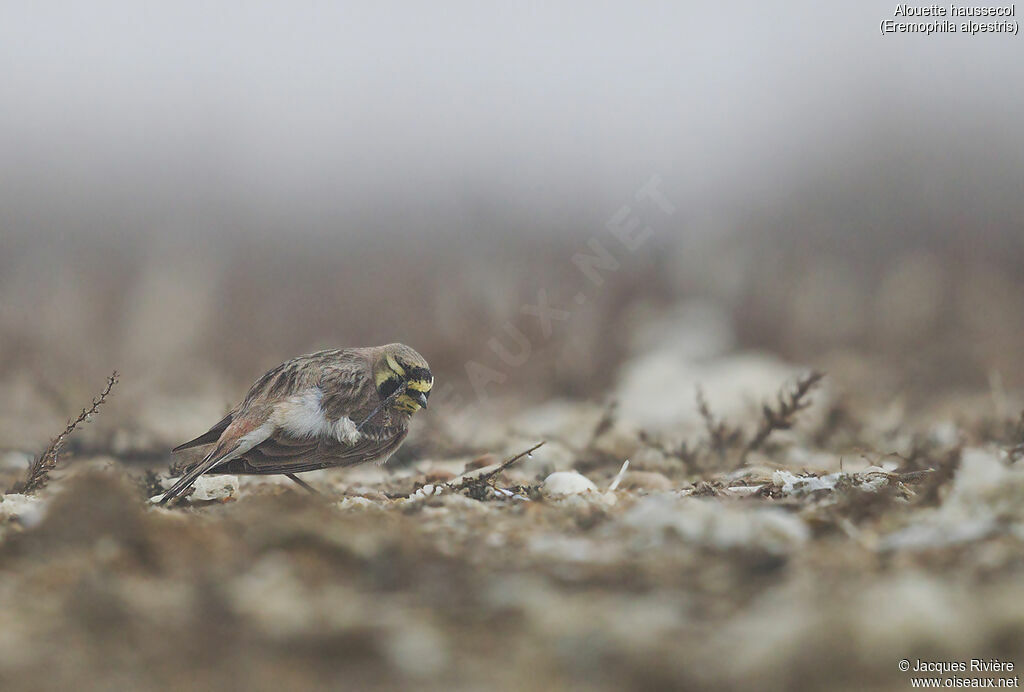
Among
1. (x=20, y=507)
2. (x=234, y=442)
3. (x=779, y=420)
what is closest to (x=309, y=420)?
(x=234, y=442)

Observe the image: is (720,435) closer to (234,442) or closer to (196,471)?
(234,442)

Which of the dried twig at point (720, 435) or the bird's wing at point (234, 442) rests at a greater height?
the bird's wing at point (234, 442)

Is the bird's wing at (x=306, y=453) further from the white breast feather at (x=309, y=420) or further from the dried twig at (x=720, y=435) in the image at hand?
the dried twig at (x=720, y=435)

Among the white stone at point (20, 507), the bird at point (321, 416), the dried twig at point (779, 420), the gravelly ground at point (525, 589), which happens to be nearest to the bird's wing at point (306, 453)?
the bird at point (321, 416)

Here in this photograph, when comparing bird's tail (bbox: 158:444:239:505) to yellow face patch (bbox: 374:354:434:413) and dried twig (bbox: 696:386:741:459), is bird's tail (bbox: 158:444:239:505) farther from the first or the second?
dried twig (bbox: 696:386:741:459)

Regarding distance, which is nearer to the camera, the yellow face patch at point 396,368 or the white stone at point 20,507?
the white stone at point 20,507

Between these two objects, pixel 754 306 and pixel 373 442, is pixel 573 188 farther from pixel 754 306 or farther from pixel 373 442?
pixel 373 442

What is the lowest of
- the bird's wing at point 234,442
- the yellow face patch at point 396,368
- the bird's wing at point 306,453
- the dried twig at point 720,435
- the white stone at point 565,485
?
the dried twig at point 720,435

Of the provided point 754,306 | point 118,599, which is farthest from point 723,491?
point 754,306

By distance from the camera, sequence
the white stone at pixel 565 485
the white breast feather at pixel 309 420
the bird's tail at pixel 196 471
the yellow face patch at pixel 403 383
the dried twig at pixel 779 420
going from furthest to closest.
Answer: the dried twig at pixel 779 420, the yellow face patch at pixel 403 383, the white breast feather at pixel 309 420, the white stone at pixel 565 485, the bird's tail at pixel 196 471
